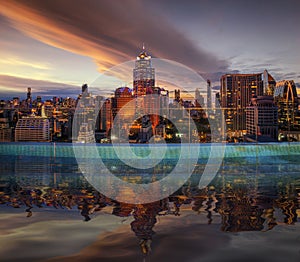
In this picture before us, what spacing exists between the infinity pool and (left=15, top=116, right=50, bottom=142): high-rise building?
6.98 m

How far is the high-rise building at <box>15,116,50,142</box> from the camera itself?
48.6 feet

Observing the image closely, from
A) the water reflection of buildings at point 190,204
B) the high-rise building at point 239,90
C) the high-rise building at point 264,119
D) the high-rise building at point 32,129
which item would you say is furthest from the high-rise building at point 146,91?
the high-rise building at point 239,90

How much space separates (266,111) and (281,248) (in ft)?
92.0

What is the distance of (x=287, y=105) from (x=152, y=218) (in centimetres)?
3208

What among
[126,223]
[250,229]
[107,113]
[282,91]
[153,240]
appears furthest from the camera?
[282,91]

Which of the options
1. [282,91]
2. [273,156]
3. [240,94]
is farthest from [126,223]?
[240,94]

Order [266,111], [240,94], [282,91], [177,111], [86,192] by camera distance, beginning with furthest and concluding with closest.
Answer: [240,94], [282,91], [266,111], [177,111], [86,192]

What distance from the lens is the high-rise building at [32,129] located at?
48.6 ft

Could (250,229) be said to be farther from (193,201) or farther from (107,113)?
(107,113)

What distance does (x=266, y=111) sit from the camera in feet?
96.4

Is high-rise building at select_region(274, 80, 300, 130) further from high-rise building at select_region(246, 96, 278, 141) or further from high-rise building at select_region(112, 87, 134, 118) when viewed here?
high-rise building at select_region(112, 87, 134, 118)

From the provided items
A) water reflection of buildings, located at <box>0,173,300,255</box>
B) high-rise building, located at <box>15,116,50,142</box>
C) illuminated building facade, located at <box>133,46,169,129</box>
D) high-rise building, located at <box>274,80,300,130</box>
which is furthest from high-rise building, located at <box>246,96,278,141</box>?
water reflection of buildings, located at <box>0,173,300,255</box>

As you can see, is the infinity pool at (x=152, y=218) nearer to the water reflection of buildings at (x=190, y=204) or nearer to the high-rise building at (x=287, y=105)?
the water reflection of buildings at (x=190, y=204)

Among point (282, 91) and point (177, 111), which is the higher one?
point (282, 91)
